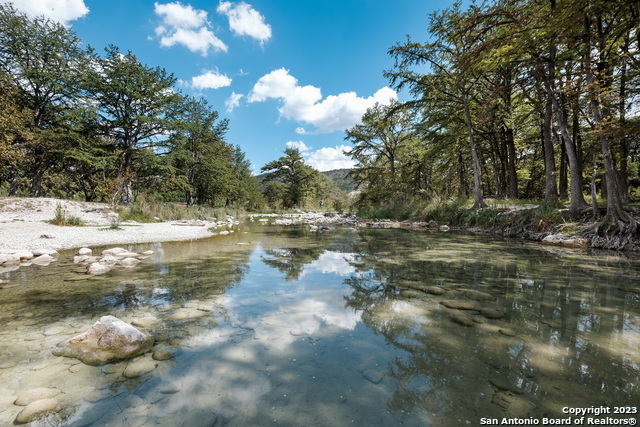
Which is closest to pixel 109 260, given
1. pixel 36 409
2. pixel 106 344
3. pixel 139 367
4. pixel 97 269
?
pixel 97 269

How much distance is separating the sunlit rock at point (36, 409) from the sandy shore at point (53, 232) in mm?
7098

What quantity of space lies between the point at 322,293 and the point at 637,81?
16.0 meters

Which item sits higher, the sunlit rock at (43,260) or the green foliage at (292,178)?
the green foliage at (292,178)

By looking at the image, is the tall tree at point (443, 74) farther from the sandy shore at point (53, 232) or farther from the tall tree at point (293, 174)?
the tall tree at point (293, 174)

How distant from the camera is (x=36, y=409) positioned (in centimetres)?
154

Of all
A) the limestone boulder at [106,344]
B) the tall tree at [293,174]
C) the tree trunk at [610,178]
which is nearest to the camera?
the limestone boulder at [106,344]

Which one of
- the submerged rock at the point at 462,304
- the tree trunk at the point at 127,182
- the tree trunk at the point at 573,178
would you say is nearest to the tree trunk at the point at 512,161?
the tree trunk at the point at 573,178

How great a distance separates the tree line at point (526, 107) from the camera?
7457 millimetres

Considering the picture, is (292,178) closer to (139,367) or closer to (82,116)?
(82,116)

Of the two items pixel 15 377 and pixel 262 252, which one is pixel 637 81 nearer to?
pixel 262 252

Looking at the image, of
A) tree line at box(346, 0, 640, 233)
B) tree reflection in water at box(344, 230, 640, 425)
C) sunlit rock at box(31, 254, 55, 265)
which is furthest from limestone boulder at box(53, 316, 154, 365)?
tree line at box(346, 0, 640, 233)

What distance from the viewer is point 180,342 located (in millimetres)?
2482

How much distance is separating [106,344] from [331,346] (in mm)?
1998

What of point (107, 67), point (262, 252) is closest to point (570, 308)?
point (262, 252)
